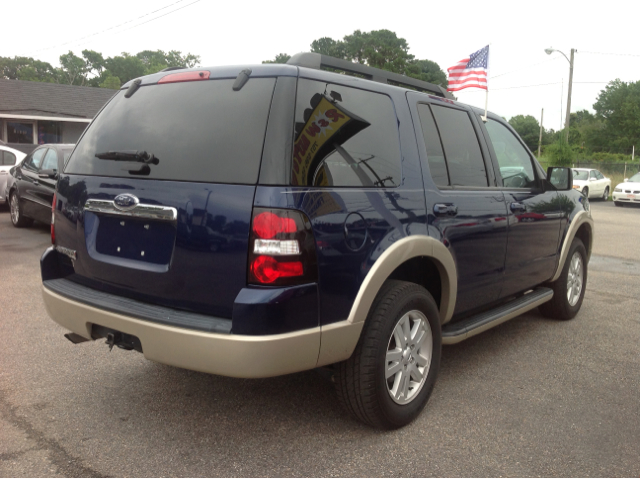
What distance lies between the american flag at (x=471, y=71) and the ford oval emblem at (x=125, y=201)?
4.51m

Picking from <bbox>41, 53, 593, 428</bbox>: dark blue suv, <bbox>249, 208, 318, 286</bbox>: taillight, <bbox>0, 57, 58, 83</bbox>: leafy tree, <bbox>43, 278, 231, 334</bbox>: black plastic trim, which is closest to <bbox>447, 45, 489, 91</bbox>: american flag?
<bbox>41, 53, 593, 428</bbox>: dark blue suv

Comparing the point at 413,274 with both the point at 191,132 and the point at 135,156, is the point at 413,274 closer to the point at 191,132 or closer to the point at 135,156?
the point at 191,132

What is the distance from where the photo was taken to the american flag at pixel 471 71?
6682 mm

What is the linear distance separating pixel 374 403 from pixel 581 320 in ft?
11.5

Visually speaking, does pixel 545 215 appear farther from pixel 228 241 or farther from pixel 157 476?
pixel 157 476

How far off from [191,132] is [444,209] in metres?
1.58

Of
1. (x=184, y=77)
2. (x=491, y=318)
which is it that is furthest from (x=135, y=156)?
(x=491, y=318)

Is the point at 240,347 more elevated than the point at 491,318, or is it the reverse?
the point at 240,347

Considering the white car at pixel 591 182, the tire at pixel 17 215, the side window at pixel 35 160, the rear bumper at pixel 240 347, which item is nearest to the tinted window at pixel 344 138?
the rear bumper at pixel 240 347

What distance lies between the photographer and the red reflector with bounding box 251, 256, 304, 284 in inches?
104

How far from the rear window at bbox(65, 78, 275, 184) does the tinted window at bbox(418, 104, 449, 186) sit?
48.8 inches

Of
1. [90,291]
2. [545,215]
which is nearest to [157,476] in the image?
[90,291]

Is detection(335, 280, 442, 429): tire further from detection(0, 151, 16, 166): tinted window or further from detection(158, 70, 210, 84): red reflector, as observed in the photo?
detection(0, 151, 16, 166): tinted window

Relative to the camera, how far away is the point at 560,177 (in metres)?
5.18
